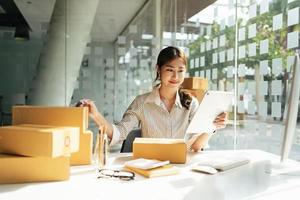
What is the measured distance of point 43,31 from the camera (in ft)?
13.8

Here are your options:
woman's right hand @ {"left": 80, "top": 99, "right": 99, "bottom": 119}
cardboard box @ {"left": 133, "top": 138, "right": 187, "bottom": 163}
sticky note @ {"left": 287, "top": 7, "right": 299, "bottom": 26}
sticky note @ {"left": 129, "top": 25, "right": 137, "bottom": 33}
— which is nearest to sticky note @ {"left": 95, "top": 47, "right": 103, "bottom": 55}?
sticky note @ {"left": 129, "top": 25, "right": 137, "bottom": 33}

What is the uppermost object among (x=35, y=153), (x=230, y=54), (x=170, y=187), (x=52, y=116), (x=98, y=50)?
(x=98, y=50)

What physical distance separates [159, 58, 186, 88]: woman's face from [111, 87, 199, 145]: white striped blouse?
0.35 feet

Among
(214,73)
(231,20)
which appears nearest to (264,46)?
(231,20)

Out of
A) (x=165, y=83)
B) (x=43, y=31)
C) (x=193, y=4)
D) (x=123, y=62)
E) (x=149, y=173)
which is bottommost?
(x=149, y=173)

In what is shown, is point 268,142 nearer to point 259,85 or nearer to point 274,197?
point 259,85

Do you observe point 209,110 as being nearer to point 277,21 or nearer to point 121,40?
point 277,21

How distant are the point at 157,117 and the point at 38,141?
1.04 m

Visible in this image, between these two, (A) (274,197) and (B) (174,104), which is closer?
(A) (274,197)

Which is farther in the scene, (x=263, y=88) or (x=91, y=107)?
(x=263, y=88)

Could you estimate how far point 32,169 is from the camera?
100 cm

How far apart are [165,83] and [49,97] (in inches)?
106

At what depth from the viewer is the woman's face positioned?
1843mm

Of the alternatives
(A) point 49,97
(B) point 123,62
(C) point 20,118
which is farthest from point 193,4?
(C) point 20,118
